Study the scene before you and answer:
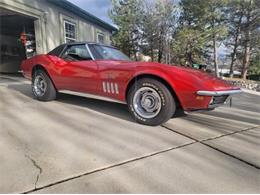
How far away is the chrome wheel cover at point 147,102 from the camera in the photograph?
3504mm

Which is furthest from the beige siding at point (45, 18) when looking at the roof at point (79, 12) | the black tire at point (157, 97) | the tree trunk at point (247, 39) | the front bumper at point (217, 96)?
the tree trunk at point (247, 39)

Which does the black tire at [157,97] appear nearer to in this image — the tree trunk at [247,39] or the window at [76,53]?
the window at [76,53]

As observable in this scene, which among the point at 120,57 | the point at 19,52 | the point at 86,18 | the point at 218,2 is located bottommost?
the point at 120,57

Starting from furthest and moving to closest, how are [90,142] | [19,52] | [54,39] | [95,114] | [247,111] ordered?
[19,52]
[54,39]
[247,111]
[95,114]
[90,142]

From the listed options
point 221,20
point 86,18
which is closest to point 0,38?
point 86,18

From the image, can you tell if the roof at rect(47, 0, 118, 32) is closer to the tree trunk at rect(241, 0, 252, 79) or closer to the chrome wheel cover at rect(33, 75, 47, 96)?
the chrome wheel cover at rect(33, 75, 47, 96)

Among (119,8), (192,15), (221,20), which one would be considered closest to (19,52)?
(119,8)

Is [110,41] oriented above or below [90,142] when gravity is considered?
above

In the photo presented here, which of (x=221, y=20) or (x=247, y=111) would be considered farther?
(x=221, y=20)

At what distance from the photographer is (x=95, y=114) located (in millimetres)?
4184

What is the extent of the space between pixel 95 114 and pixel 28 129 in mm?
1191

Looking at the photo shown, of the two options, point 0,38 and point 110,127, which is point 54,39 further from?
point 110,127

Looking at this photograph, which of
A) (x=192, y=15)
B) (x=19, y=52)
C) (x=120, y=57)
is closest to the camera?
(x=120, y=57)

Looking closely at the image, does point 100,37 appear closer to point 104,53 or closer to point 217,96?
point 104,53
